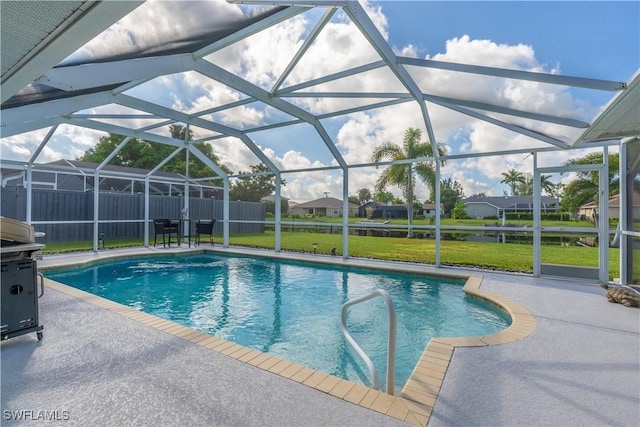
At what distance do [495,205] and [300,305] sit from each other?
6.90 metres

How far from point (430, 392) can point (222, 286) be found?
5594 millimetres

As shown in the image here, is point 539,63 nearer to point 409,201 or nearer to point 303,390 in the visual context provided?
point 303,390

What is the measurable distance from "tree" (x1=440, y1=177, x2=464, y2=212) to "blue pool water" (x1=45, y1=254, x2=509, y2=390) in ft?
7.20

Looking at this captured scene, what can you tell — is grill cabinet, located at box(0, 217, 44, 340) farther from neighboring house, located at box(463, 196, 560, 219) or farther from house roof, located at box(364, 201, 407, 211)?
neighboring house, located at box(463, 196, 560, 219)

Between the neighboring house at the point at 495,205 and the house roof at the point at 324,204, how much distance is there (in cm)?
336

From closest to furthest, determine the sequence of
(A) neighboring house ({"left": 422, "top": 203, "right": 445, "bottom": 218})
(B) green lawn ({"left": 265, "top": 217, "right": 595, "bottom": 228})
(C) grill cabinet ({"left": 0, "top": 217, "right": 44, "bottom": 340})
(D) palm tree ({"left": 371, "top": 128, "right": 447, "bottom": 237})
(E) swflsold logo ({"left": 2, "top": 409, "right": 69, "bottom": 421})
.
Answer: (E) swflsold logo ({"left": 2, "top": 409, "right": 69, "bottom": 421}) → (C) grill cabinet ({"left": 0, "top": 217, "right": 44, "bottom": 340}) → (B) green lawn ({"left": 265, "top": 217, "right": 595, "bottom": 228}) → (A) neighboring house ({"left": 422, "top": 203, "right": 445, "bottom": 218}) → (D) palm tree ({"left": 371, "top": 128, "right": 447, "bottom": 237})

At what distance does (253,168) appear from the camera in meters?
12.0

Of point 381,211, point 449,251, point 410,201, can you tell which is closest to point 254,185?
point 381,211

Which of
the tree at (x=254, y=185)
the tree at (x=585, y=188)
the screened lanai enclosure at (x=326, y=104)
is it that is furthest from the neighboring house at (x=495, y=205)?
the tree at (x=254, y=185)

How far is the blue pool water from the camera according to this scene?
3.91m

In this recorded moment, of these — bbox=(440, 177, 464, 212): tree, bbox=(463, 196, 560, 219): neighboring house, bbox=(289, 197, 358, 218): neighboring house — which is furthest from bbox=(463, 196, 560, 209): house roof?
bbox=(289, 197, 358, 218): neighboring house

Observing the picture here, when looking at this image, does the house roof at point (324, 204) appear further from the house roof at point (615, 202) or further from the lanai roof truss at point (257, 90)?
the house roof at point (615, 202)

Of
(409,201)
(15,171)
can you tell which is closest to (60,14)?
(409,201)

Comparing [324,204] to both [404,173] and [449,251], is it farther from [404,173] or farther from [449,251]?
[449,251]
